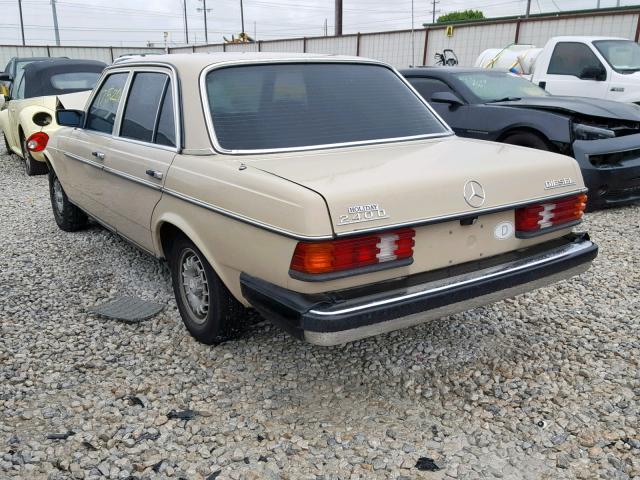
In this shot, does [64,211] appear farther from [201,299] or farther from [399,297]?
[399,297]

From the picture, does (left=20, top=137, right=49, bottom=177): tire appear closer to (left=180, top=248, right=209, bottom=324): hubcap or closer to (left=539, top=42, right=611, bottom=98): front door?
(left=180, top=248, right=209, bottom=324): hubcap

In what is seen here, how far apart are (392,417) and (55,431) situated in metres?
1.56

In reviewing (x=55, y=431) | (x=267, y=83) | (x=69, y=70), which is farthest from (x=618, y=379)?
(x=69, y=70)

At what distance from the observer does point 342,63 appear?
390 centimetres

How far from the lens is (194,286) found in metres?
3.54

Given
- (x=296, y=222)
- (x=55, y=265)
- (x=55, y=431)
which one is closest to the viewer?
(x=296, y=222)

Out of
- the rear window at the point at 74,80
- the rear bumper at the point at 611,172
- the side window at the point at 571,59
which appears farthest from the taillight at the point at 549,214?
the rear window at the point at 74,80

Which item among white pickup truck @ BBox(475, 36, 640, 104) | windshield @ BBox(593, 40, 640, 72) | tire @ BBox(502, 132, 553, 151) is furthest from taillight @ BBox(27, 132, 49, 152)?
windshield @ BBox(593, 40, 640, 72)

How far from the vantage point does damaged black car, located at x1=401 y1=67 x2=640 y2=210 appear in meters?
6.21

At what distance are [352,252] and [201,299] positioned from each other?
1.28m

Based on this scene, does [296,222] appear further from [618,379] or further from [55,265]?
[55,265]

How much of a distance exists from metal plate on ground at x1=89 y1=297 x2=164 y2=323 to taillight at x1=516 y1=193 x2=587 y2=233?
2.40 m

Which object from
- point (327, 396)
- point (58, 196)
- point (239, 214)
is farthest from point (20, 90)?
point (327, 396)

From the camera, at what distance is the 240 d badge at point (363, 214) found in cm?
252
